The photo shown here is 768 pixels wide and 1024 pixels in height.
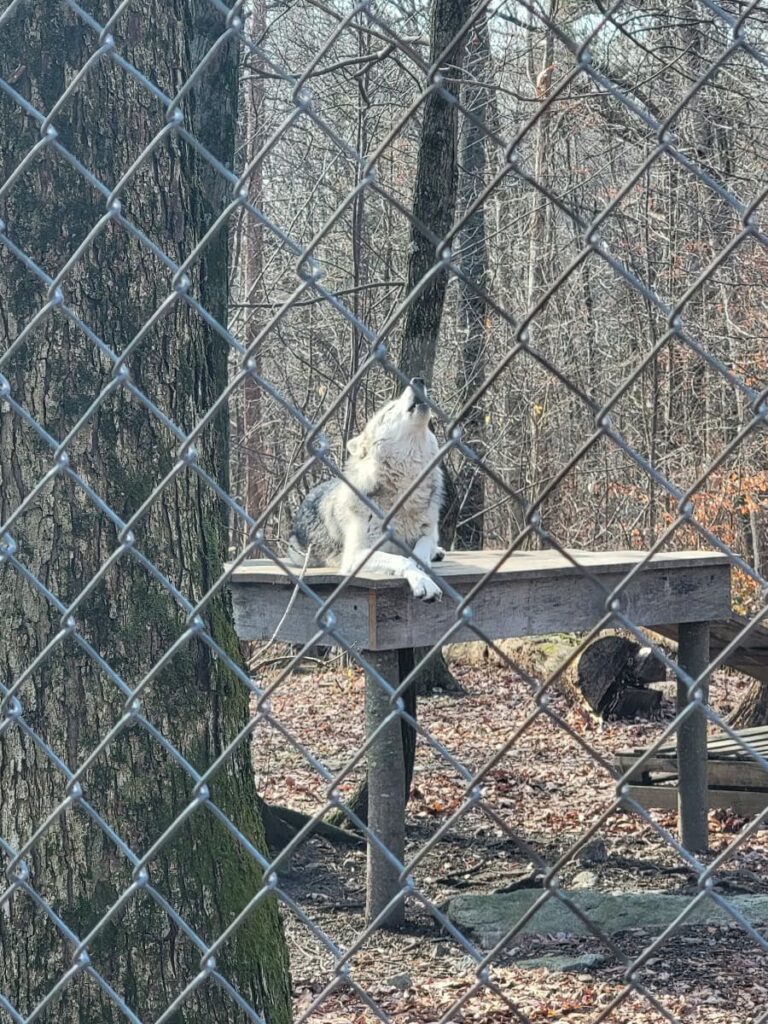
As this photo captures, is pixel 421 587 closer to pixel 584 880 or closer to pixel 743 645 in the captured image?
pixel 584 880

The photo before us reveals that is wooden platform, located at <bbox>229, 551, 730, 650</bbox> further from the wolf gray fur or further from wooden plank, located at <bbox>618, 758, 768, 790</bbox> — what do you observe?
wooden plank, located at <bbox>618, 758, 768, 790</bbox>

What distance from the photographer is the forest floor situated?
192 inches

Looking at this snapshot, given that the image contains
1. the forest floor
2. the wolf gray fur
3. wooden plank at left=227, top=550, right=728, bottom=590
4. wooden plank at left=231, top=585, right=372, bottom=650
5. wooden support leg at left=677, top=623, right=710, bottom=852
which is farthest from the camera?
the wolf gray fur

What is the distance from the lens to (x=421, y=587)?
5758 millimetres

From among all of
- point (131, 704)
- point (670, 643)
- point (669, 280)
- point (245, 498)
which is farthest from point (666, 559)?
point (245, 498)

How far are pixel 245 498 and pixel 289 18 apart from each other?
5220mm

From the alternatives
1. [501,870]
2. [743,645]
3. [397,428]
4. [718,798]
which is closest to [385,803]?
[501,870]

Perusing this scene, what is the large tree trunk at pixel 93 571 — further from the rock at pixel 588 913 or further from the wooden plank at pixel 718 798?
the wooden plank at pixel 718 798

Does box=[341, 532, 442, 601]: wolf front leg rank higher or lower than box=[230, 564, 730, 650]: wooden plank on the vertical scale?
higher

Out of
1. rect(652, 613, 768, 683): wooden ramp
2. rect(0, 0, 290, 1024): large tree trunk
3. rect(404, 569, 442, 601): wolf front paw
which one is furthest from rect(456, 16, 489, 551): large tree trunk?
rect(0, 0, 290, 1024): large tree trunk

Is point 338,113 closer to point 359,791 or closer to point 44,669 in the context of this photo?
point 359,791

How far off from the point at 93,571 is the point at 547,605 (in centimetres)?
387

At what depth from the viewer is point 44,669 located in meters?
2.93

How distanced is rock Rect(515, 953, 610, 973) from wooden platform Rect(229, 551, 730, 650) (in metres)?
1.41
